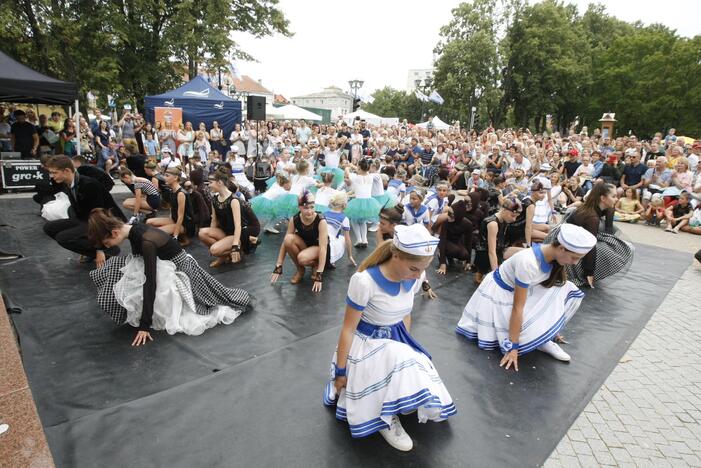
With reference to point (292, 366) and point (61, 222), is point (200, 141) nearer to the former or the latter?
point (61, 222)

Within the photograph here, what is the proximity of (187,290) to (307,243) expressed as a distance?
1.85m

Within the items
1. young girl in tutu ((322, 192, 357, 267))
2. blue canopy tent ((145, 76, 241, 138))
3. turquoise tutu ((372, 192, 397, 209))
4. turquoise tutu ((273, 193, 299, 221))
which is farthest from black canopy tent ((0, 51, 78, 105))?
blue canopy tent ((145, 76, 241, 138))

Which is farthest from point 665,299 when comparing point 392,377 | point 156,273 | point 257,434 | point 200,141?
point 200,141

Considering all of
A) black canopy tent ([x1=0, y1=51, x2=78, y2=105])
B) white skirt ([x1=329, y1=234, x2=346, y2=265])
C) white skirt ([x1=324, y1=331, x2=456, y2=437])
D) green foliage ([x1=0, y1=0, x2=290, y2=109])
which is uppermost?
green foliage ([x1=0, y1=0, x2=290, y2=109])

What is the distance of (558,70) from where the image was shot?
33.8 meters

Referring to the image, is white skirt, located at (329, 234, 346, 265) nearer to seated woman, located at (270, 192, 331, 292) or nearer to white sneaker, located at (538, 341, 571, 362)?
seated woman, located at (270, 192, 331, 292)

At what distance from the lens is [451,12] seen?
35.4 m

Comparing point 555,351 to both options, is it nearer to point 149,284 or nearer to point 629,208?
point 149,284

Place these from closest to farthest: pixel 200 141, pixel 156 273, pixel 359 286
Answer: pixel 359 286 < pixel 156 273 < pixel 200 141

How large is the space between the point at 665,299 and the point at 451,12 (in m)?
35.9

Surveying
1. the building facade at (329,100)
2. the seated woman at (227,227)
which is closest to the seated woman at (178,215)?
the seated woman at (227,227)

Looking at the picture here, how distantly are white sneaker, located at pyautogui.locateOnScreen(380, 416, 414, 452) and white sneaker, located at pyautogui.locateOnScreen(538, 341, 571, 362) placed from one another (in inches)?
77.1

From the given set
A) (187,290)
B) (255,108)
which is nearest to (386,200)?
(187,290)

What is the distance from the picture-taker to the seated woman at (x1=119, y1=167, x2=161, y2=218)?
705 cm
